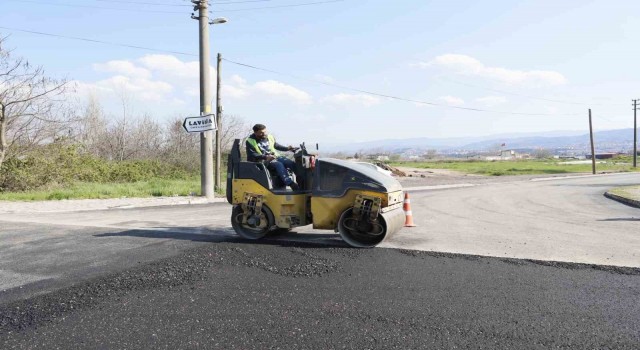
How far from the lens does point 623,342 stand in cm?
384

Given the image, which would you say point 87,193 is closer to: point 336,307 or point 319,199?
point 319,199

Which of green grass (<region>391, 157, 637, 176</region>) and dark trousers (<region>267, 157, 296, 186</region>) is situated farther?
green grass (<region>391, 157, 637, 176</region>)

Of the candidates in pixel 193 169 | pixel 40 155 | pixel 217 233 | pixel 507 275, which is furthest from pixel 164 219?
pixel 193 169

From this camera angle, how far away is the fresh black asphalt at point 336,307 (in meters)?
3.92

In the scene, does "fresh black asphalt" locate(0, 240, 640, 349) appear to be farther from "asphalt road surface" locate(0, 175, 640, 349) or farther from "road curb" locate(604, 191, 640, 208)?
"road curb" locate(604, 191, 640, 208)

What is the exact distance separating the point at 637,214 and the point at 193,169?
81.6 ft

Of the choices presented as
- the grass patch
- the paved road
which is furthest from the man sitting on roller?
the grass patch

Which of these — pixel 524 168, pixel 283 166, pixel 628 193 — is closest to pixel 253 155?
pixel 283 166

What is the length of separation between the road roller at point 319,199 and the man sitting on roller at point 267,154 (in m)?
0.10

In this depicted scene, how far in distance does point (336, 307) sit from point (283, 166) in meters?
3.73

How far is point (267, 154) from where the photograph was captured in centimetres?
816

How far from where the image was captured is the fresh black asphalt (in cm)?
392

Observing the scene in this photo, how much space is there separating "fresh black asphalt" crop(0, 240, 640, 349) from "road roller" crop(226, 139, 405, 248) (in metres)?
0.93

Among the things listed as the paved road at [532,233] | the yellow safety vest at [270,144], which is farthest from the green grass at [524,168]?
the yellow safety vest at [270,144]
